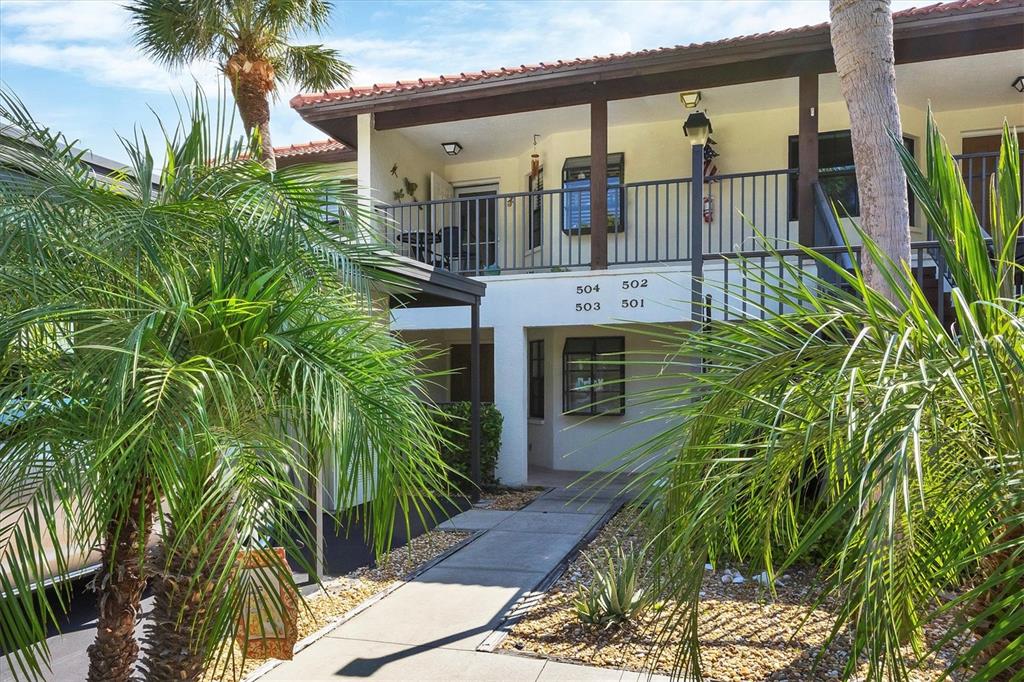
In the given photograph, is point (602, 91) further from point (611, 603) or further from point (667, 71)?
point (611, 603)

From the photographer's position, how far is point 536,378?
13.5 metres

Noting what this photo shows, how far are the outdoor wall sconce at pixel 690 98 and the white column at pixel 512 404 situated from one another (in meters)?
4.11

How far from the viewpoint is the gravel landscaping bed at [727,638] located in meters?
4.48

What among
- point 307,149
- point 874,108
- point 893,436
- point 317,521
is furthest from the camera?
point 307,149

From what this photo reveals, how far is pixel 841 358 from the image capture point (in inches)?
97.3

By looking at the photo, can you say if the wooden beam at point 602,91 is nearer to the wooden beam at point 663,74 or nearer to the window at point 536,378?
the wooden beam at point 663,74

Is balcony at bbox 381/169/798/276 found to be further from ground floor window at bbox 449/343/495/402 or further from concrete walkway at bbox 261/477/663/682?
concrete walkway at bbox 261/477/663/682

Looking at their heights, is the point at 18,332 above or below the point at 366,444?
above

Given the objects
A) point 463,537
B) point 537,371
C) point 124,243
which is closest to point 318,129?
point 537,371

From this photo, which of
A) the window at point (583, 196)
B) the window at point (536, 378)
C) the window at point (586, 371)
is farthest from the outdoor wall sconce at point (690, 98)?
the window at point (536, 378)

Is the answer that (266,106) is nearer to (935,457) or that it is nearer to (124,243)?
(124,243)

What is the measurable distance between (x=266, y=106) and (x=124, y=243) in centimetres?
861

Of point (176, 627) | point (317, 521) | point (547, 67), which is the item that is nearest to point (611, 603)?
point (317, 521)

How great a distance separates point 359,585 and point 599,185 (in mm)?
6641
